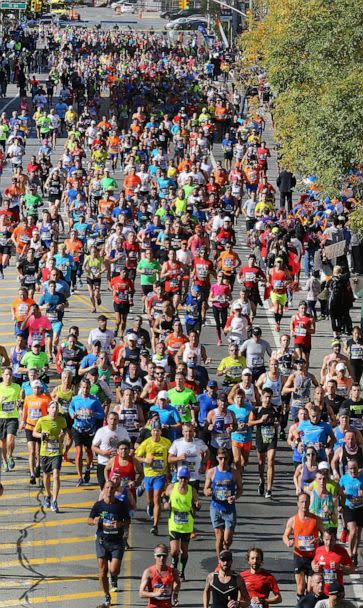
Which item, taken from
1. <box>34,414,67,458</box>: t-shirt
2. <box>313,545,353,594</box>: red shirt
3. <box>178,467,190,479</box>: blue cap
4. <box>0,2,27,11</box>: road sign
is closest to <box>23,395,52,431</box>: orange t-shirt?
<box>34,414,67,458</box>: t-shirt

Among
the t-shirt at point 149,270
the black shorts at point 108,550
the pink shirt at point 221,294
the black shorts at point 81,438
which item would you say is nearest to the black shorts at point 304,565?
the black shorts at point 108,550

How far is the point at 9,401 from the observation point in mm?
20953

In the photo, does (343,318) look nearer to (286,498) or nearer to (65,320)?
(65,320)

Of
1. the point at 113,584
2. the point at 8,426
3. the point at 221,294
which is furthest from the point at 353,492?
the point at 221,294

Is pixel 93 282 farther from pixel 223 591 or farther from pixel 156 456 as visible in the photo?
pixel 223 591

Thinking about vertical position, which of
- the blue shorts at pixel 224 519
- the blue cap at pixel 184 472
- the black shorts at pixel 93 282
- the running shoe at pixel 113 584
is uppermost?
the black shorts at pixel 93 282

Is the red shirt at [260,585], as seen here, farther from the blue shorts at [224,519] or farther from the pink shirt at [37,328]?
the pink shirt at [37,328]

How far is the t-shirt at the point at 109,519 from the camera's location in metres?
16.8

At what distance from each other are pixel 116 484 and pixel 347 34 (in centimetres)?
1776

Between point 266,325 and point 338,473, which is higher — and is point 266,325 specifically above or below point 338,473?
above

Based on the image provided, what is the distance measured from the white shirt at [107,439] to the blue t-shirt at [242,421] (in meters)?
1.54

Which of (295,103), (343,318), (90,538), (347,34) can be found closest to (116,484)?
(90,538)

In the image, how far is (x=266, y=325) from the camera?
3000 cm

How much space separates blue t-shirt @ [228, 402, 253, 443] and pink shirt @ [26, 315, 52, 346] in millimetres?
5054
